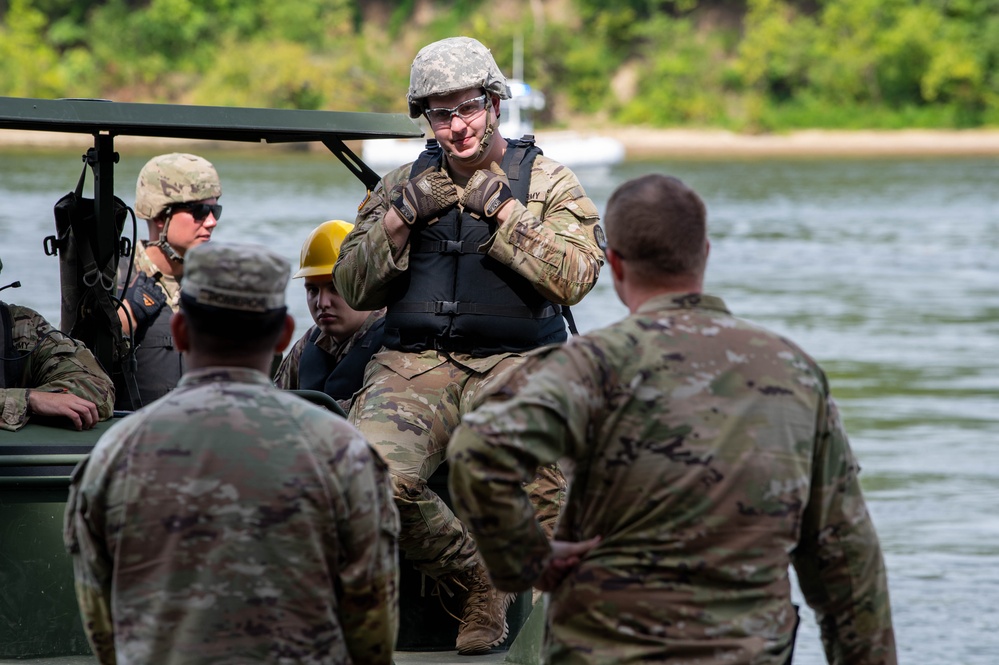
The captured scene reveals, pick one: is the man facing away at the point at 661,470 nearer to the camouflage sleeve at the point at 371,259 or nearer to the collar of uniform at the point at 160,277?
the camouflage sleeve at the point at 371,259

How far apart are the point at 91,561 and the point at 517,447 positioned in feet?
2.54

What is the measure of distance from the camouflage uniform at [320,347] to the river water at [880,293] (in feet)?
12.5

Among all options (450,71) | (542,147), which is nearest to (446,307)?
(450,71)

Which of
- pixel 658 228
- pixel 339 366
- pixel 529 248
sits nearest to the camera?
pixel 658 228

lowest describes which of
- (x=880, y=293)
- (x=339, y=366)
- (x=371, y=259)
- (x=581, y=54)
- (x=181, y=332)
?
(x=880, y=293)

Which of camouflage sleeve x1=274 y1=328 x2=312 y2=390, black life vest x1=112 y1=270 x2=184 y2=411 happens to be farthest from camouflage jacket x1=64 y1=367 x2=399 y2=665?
black life vest x1=112 y1=270 x2=184 y2=411

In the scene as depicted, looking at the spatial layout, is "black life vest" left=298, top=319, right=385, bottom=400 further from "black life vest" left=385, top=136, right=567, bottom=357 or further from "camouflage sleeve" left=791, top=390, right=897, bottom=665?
"camouflage sleeve" left=791, top=390, right=897, bottom=665

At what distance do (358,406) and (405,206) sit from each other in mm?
586

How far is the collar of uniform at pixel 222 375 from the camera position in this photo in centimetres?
292

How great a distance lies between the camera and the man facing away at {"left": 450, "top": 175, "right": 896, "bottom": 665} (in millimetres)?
2963

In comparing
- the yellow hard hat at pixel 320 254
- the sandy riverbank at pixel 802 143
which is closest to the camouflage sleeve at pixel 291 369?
the yellow hard hat at pixel 320 254

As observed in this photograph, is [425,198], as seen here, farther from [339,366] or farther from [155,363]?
[155,363]

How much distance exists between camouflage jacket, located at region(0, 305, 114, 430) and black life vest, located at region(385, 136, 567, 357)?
2.82ft

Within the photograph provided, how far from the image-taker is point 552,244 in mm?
4578
